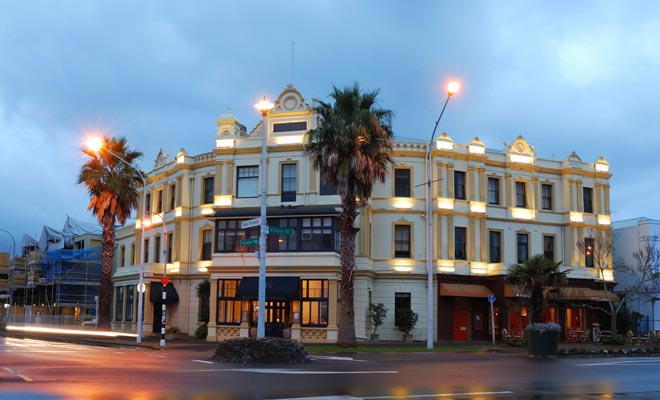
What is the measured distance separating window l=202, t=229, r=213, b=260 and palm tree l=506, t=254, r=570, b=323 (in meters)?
19.1

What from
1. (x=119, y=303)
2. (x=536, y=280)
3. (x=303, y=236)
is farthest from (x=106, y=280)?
(x=536, y=280)

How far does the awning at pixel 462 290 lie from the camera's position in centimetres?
4131

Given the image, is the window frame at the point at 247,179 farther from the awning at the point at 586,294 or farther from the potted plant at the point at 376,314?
the awning at the point at 586,294

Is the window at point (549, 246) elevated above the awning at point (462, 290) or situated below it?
above

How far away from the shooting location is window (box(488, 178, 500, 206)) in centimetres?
4538

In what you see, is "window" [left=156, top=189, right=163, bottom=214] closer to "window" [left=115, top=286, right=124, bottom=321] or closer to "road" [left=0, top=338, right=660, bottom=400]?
"window" [left=115, top=286, right=124, bottom=321]

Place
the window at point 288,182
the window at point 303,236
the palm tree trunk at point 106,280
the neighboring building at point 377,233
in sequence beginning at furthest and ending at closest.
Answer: the palm tree trunk at point 106,280 < the window at point 288,182 < the neighboring building at point 377,233 < the window at point 303,236

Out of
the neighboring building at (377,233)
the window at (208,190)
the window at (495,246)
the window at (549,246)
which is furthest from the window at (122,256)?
the window at (549,246)

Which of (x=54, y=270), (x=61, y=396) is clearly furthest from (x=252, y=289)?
(x=54, y=270)

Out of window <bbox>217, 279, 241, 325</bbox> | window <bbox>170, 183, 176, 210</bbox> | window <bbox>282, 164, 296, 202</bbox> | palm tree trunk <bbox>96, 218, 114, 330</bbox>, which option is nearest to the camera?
window <bbox>217, 279, 241, 325</bbox>

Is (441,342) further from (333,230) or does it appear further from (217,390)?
(217,390)

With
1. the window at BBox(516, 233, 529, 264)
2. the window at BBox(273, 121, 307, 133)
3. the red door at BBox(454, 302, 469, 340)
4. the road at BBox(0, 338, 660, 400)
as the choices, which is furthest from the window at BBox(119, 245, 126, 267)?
the road at BBox(0, 338, 660, 400)

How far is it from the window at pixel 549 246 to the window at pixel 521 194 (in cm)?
263

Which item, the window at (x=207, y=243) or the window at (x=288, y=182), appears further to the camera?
the window at (x=207, y=243)
